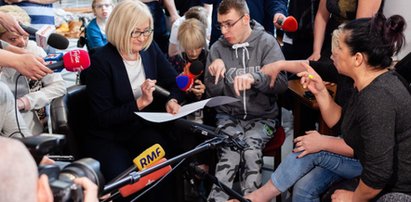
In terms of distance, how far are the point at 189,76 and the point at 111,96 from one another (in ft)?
1.32

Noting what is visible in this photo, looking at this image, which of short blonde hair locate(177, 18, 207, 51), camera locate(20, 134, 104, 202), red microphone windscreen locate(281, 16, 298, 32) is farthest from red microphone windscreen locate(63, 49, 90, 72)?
red microphone windscreen locate(281, 16, 298, 32)

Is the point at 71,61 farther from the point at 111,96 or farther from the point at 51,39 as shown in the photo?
the point at 111,96

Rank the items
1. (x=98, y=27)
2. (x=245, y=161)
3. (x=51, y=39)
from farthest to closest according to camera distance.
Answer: (x=98, y=27) → (x=245, y=161) → (x=51, y=39)

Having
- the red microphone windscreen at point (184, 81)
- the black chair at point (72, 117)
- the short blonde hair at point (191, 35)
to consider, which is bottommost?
the black chair at point (72, 117)

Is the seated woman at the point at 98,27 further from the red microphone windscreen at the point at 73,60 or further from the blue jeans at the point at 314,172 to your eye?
the blue jeans at the point at 314,172

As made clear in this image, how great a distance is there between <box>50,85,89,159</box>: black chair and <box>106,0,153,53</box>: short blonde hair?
297 mm

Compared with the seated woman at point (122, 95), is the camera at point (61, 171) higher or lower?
higher

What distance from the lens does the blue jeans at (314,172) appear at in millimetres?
1963

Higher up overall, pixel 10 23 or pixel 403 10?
pixel 10 23

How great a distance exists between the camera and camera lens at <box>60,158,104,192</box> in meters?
1.08

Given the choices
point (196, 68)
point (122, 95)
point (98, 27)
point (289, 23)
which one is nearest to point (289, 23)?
point (289, 23)

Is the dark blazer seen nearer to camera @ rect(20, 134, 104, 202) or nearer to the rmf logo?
the rmf logo

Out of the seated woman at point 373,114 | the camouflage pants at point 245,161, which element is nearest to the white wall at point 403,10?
the seated woman at point 373,114

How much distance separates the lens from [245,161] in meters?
2.25
